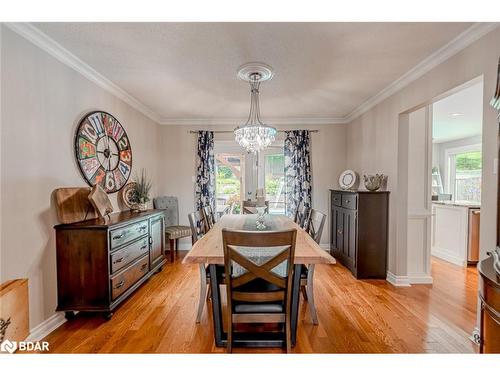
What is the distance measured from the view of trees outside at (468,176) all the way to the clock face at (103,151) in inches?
282

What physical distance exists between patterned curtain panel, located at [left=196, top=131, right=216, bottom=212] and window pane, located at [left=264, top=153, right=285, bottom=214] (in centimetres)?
110

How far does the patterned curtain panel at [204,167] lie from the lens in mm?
4680

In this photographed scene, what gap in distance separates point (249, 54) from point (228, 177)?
283 centimetres

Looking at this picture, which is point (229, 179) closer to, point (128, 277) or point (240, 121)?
point (240, 121)

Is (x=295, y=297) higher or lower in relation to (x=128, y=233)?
lower

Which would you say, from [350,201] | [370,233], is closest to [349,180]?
[350,201]

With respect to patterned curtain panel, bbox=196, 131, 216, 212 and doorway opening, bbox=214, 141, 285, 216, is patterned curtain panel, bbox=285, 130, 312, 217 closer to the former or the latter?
doorway opening, bbox=214, 141, 285, 216

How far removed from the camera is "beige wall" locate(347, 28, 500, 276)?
1.87 metres

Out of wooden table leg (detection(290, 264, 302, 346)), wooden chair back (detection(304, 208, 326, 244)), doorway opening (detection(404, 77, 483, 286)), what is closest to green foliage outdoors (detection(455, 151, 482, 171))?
doorway opening (detection(404, 77, 483, 286))

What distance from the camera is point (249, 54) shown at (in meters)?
2.33

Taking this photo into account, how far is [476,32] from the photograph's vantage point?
1.94 m

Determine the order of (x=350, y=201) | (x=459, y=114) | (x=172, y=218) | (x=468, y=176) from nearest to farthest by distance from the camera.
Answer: (x=350, y=201)
(x=459, y=114)
(x=172, y=218)
(x=468, y=176)
